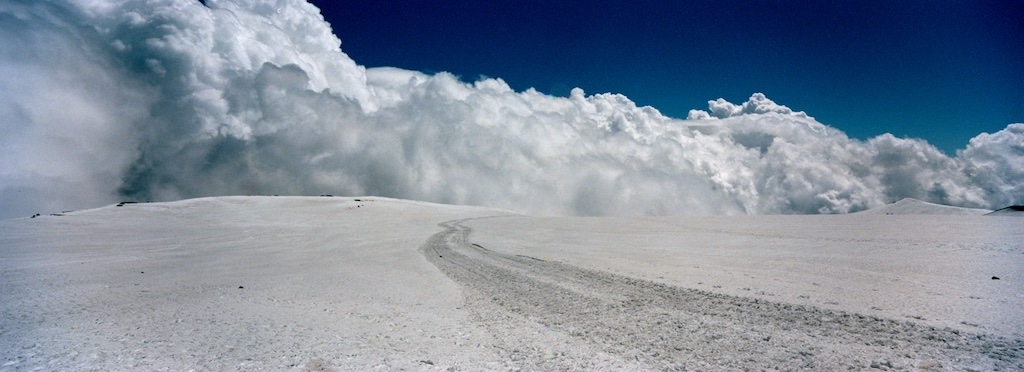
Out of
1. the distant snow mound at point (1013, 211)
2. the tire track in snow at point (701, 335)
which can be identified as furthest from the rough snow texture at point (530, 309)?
the distant snow mound at point (1013, 211)

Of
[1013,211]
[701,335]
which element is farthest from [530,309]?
[1013,211]

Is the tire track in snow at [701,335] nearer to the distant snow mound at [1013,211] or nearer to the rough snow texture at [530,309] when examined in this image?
the rough snow texture at [530,309]

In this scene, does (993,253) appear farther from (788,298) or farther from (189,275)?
(189,275)

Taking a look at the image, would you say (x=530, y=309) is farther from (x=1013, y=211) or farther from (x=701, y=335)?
(x=1013, y=211)

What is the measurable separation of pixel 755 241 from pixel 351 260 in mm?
17024

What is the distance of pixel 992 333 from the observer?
6367 mm

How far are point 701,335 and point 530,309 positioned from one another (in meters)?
3.00

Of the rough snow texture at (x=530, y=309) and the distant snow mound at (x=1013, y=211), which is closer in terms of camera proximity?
the rough snow texture at (x=530, y=309)

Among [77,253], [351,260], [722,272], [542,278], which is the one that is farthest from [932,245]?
[77,253]

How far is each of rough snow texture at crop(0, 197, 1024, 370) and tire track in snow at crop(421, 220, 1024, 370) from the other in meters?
0.04

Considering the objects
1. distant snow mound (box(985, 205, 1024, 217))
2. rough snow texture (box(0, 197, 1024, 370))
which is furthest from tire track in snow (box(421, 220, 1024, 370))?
distant snow mound (box(985, 205, 1024, 217))

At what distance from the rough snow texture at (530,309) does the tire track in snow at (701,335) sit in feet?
0.12

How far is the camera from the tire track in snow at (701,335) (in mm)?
5652

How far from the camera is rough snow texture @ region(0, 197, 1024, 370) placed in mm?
5902
